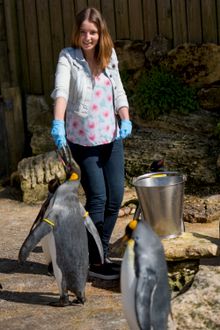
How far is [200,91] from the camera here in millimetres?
8062

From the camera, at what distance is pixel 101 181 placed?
5.21 meters

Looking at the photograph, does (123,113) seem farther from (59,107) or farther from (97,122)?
Answer: (59,107)

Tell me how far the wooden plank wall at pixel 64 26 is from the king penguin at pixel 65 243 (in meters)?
3.73

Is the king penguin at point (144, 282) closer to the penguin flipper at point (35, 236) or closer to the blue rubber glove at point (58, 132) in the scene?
the penguin flipper at point (35, 236)

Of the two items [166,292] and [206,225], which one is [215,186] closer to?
[206,225]

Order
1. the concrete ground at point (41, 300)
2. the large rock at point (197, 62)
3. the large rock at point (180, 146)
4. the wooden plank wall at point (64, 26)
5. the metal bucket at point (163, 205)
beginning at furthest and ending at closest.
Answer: the wooden plank wall at point (64, 26) < the large rock at point (197, 62) < the large rock at point (180, 146) < the metal bucket at point (163, 205) < the concrete ground at point (41, 300)

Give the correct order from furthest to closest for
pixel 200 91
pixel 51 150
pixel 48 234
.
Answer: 1. pixel 51 150
2. pixel 200 91
3. pixel 48 234

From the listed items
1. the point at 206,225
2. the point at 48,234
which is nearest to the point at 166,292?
the point at 48,234

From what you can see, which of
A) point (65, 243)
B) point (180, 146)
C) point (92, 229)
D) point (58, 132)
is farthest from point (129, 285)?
point (180, 146)

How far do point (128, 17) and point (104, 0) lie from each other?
0.36 m

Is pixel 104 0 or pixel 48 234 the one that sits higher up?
pixel 104 0

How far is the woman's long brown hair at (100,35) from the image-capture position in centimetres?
498

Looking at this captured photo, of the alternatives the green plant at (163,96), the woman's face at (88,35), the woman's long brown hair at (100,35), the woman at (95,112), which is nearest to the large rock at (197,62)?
the green plant at (163,96)

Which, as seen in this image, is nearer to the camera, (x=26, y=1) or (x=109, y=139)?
(x=109, y=139)
